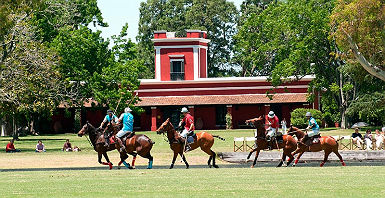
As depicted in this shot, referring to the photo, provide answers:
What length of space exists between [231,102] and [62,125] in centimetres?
1682

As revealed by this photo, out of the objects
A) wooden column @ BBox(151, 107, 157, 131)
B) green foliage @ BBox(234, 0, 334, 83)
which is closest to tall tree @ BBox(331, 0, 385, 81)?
green foliage @ BBox(234, 0, 334, 83)

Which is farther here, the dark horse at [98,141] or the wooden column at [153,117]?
the wooden column at [153,117]

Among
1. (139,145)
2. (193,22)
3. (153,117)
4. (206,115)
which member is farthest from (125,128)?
(193,22)

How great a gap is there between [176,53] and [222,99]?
765cm

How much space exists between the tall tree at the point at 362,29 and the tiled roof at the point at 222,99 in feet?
90.3

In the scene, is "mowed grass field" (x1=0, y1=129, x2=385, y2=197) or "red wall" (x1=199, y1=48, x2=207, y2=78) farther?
"red wall" (x1=199, y1=48, x2=207, y2=78)

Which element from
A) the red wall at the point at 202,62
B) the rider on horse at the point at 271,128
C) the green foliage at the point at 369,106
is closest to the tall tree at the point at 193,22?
the red wall at the point at 202,62

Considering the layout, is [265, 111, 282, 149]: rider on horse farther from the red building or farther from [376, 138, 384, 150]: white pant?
the red building

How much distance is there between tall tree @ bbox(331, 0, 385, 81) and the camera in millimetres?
48703

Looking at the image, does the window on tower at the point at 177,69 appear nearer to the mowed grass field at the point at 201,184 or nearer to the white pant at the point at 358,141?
the white pant at the point at 358,141

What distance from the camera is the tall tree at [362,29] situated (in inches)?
1917

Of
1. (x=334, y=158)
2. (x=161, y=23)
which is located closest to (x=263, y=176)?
(x=334, y=158)

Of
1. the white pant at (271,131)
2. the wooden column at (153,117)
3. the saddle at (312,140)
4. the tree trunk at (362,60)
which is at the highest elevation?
the tree trunk at (362,60)

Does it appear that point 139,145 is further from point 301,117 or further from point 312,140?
point 301,117
